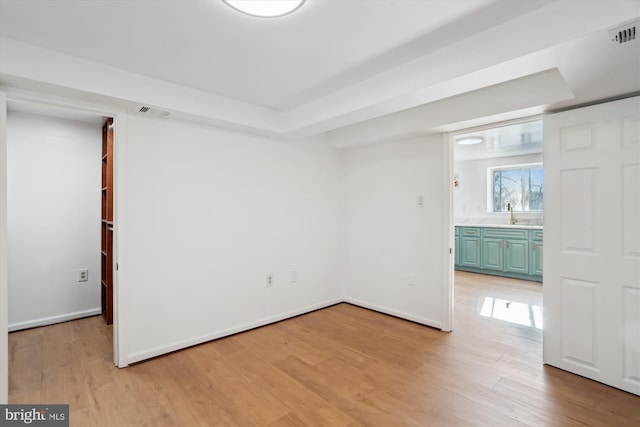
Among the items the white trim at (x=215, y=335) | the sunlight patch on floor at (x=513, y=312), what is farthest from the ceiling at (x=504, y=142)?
the white trim at (x=215, y=335)

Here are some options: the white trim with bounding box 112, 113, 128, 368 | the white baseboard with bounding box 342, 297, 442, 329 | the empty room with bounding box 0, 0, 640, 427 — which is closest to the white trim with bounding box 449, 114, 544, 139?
the empty room with bounding box 0, 0, 640, 427

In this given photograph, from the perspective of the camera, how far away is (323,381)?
2426 millimetres

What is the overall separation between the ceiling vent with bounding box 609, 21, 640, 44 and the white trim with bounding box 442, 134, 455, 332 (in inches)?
72.8

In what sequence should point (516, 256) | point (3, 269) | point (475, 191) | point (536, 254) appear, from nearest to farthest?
point (3, 269)
point (536, 254)
point (516, 256)
point (475, 191)

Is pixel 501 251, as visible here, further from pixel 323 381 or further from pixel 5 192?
pixel 5 192

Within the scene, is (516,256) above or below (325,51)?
below

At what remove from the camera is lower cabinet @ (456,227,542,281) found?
5.50 m

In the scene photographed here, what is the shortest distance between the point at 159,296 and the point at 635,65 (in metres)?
3.82

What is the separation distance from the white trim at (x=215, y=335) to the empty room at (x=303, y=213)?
2 centimetres

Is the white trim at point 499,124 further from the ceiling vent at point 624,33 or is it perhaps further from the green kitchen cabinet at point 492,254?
the green kitchen cabinet at point 492,254

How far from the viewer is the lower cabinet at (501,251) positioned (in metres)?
5.50

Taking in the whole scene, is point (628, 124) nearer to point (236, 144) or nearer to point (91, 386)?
point (236, 144)

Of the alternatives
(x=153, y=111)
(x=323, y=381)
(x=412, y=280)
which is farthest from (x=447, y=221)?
(x=153, y=111)

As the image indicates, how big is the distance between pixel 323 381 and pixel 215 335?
4.46ft
